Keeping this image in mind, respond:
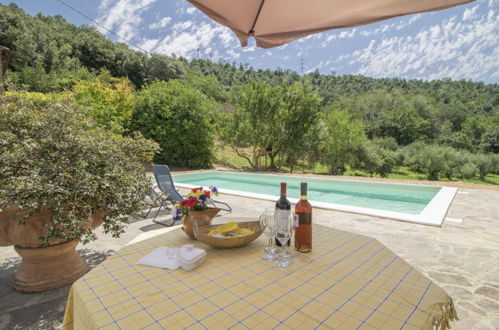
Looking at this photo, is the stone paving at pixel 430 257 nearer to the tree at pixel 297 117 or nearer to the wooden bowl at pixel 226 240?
the wooden bowl at pixel 226 240

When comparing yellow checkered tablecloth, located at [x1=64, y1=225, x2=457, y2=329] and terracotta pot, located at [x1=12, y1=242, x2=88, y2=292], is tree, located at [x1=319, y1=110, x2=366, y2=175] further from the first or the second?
yellow checkered tablecloth, located at [x1=64, y1=225, x2=457, y2=329]

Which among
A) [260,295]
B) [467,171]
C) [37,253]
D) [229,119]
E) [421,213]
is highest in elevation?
[229,119]

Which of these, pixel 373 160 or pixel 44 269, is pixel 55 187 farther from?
pixel 373 160

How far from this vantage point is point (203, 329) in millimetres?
720

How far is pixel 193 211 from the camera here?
4.93ft

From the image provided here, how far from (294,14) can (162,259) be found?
1.60 m

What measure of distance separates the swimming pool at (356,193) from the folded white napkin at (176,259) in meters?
3.79

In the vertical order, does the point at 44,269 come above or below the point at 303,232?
below

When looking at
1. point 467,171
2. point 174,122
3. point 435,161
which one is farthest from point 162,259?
point 467,171

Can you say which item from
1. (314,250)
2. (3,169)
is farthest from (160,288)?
(3,169)

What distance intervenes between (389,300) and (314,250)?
0.43 metres

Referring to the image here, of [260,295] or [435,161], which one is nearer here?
[260,295]

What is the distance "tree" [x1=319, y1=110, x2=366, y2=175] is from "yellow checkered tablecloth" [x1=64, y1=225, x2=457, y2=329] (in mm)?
12697

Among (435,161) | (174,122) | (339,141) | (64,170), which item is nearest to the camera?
(64,170)
